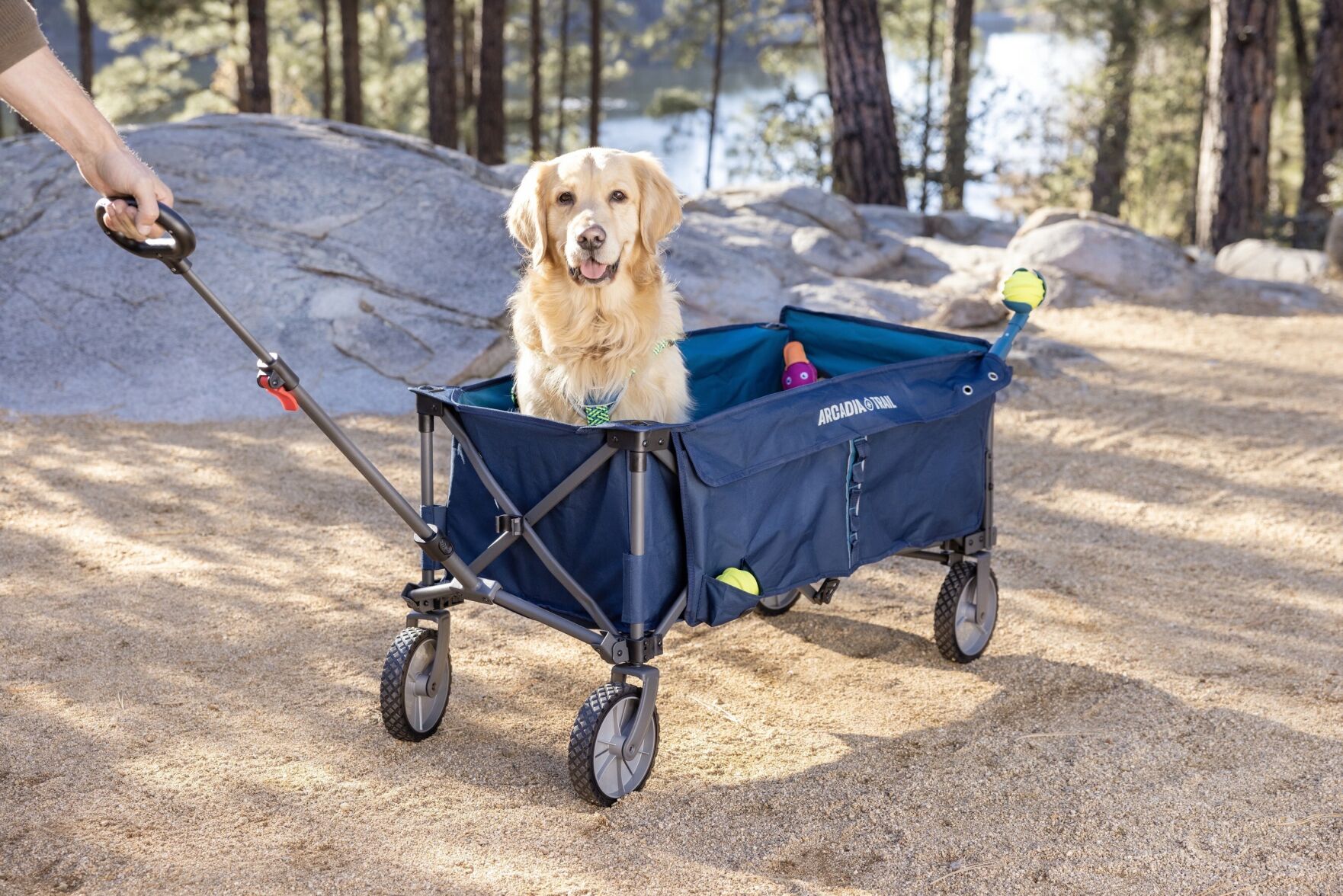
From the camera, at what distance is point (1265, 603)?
180 inches

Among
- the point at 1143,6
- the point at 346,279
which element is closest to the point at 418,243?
the point at 346,279

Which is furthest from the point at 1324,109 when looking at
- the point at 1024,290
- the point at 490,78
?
the point at 1024,290

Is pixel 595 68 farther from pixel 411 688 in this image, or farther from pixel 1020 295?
pixel 411 688

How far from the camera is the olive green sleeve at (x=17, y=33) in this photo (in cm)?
241

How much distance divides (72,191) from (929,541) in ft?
21.7

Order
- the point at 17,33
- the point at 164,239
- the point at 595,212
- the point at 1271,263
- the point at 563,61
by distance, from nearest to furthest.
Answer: the point at 17,33 < the point at 164,239 < the point at 595,212 < the point at 1271,263 < the point at 563,61

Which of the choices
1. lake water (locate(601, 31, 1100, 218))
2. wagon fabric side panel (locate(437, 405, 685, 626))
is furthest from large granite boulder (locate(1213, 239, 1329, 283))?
wagon fabric side panel (locate(437, 405, 685, 626))

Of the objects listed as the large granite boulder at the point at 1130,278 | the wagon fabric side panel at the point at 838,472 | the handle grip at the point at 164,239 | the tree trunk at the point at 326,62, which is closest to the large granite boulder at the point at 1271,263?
the large granite boulder at the point at 1130,278

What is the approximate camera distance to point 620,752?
3.10 meters

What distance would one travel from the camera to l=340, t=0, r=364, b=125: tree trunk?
18.1 meters

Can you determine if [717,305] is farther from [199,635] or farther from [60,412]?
[199,635]

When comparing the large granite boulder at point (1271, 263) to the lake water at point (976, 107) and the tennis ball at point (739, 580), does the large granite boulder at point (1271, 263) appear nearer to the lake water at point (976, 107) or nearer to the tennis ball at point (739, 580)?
the lake water at point (976, 107)

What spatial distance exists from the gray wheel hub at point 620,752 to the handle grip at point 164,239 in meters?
1.44

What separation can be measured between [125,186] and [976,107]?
16.3 m
